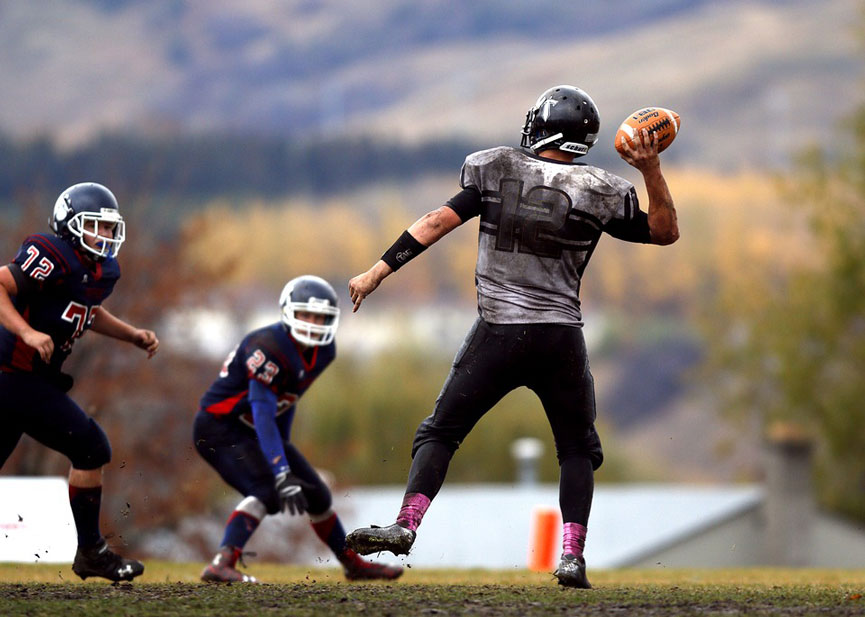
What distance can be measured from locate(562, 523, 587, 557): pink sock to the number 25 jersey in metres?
1.00

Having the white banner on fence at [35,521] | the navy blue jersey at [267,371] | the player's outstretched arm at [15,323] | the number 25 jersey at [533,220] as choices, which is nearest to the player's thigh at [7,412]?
the player's outstretched arm at [15,323]

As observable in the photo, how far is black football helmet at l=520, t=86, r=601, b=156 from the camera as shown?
703cm

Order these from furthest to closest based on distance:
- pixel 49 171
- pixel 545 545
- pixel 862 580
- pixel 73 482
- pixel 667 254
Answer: pixel 667 254
pixel 49 171
pixel 545 545
pixel 862 580
pixel 73 482

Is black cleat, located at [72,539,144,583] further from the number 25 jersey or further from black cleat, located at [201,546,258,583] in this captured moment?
the number 25 jersey

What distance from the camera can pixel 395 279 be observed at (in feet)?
287

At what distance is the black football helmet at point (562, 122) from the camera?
23.1 feet

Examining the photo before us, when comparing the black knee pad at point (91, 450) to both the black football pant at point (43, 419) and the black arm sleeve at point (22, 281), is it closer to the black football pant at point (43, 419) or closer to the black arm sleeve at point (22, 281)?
the black football pant at point (43, 419)

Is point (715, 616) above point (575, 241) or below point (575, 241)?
below

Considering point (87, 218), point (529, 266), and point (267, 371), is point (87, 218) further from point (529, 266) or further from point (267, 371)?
point (529, 266)

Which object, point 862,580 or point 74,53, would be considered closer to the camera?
point 862,580

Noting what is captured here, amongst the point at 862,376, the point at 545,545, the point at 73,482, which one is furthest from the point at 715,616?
the point at 862,376

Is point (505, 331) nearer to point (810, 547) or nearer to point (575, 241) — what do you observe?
point (575, 241)

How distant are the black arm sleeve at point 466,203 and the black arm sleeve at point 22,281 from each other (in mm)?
2168

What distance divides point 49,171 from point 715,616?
216 ft
